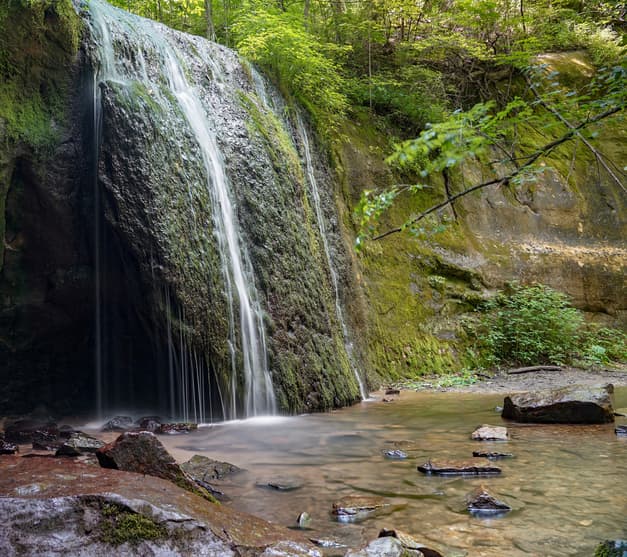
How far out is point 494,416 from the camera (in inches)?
257

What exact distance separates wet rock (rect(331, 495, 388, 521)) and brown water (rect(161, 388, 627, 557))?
61mm

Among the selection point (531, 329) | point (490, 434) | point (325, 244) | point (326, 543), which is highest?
point (325, 244)

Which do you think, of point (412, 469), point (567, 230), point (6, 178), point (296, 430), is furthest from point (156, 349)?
point (567, 230)

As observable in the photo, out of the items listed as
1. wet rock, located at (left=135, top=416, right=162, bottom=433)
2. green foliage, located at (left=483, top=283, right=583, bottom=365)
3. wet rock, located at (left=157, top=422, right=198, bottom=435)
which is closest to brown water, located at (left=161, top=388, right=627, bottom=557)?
wet rock, located at (left=157, top=422, right=198, bottom=435)

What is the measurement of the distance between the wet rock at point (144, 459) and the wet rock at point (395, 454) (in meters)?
2.09

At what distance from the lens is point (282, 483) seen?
3744 millimetres

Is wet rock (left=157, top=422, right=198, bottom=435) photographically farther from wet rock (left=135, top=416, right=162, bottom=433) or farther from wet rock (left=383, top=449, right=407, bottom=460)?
wet rock (left=383, top=449, right=407, bottom=460)

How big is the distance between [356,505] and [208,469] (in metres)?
1.25

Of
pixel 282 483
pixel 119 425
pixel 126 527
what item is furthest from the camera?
pixel 119 425

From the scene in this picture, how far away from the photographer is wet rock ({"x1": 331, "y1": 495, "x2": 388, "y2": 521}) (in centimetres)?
308

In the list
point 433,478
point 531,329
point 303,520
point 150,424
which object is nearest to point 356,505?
point 303,520

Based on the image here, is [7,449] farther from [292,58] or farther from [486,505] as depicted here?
[292,58]

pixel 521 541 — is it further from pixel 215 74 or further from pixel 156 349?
pixel 215 74

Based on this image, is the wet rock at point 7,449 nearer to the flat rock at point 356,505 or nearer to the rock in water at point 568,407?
the flat rock at point 356,505
